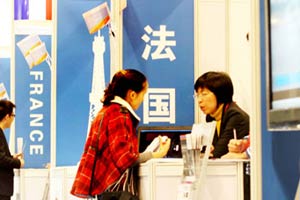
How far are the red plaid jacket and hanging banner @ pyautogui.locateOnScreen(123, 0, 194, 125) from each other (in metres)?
1.24

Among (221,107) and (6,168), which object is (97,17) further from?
(221,107)

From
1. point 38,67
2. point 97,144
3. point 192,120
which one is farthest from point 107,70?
point 38,67

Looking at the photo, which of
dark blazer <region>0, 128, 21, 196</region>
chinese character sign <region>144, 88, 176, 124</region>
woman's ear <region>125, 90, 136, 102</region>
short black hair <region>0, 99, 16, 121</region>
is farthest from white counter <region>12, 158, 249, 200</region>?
short black hair <region>0, 99, 16, 121</region>

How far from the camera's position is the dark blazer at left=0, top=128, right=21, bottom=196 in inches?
228

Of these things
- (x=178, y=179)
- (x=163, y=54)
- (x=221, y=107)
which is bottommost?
(x=178, y=179)

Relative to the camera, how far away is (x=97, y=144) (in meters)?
3.53

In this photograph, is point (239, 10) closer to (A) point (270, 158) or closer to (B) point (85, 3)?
(B) point (85, 3)

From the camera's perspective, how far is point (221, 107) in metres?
3.75

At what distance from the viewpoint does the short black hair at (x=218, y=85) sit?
367 centimetres

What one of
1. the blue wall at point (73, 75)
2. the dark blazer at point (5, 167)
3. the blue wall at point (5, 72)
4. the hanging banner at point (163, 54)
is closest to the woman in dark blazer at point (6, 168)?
the dark blazer at point (5, 167)

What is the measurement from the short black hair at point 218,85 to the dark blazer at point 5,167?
8.50ft

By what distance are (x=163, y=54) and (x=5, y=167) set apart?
1894mm

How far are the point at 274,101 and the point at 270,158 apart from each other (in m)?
0.33

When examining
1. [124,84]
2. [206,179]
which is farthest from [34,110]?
[206,179]
